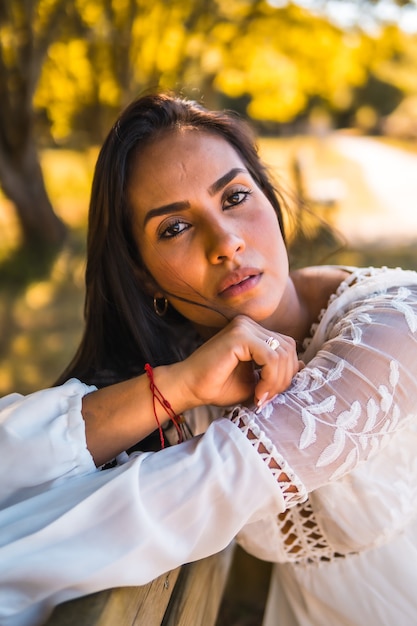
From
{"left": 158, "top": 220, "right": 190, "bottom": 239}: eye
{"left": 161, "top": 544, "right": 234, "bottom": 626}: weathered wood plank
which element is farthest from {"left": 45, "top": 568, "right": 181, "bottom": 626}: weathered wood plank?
{"left": 158, "top": 220, "right": 190, "bottom": 239}: eye

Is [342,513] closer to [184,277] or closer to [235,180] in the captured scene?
[184,277]

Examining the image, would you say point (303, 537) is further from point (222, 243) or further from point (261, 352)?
point (222, 243)

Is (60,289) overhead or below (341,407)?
below

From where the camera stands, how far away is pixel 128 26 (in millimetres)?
7426

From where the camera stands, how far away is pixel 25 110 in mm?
7461

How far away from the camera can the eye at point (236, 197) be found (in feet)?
5.46

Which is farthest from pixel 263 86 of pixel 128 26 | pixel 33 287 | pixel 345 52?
pixel 33 287

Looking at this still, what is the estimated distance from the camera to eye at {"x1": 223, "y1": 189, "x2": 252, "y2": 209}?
1665 millimetres

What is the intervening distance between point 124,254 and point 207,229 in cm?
28

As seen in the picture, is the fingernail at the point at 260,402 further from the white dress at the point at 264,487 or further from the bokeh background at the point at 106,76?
the bokeh background at the point at 106,76

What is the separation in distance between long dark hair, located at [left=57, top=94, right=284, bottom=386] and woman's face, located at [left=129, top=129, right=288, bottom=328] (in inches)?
1.8

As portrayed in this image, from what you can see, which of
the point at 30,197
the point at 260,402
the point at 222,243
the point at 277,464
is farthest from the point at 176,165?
the point at 30,197

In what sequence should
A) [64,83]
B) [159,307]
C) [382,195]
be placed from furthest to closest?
[382,195], [64,83], [159,307]

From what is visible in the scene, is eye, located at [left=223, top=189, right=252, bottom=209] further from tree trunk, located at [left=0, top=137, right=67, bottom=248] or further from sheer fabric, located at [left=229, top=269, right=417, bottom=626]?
tree trunk, located at [left=0, top=137, right=67, bottom=248]
